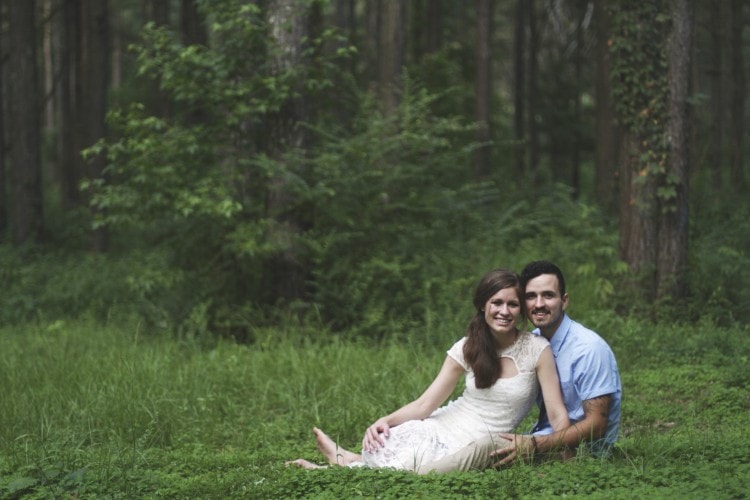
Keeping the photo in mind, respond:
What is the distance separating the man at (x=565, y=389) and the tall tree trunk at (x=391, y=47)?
997 centimetres

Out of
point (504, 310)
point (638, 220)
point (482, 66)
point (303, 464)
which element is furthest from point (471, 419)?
point (482, 66)

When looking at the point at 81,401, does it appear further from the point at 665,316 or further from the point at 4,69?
the point at 4,69

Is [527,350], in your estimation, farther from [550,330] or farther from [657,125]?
[657,125]

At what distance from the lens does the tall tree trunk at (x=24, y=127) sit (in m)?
17.2

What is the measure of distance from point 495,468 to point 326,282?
6.29m

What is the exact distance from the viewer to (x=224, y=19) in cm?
1093

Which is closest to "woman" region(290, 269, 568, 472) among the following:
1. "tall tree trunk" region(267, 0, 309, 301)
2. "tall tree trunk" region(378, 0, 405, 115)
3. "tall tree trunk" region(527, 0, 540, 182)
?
"tall tree trunk" region(267, 0, 309, 301)

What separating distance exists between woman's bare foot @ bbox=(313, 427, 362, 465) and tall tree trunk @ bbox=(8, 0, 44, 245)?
12898mm

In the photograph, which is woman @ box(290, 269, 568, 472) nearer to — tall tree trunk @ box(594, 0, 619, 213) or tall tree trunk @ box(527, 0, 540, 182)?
tall tree trunk @ box(594, 0, 619, 213)

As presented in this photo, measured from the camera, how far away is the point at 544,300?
17.3 feet

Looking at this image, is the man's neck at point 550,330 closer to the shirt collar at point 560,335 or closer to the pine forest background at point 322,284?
the shirt collar at point 560,335

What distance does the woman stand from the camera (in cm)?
528

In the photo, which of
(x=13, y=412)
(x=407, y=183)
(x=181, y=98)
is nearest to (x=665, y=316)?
(x=407, y=183)

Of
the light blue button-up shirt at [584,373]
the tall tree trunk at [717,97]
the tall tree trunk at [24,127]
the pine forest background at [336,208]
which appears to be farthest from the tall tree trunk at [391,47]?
the light blue button-up shirt at [584,373]
